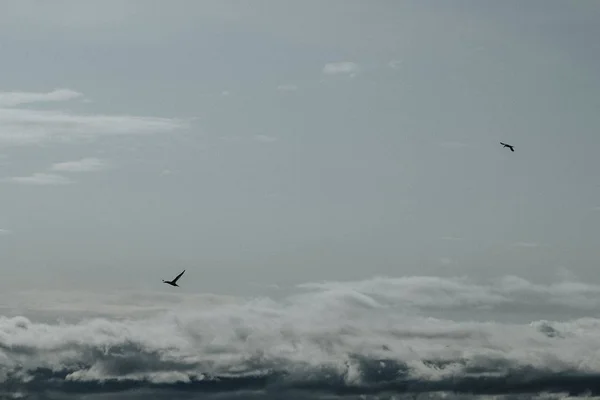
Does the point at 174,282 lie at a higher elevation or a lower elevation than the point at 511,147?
lower

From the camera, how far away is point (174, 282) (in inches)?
6688

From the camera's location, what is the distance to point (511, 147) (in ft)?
541

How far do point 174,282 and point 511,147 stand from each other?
168 metres
